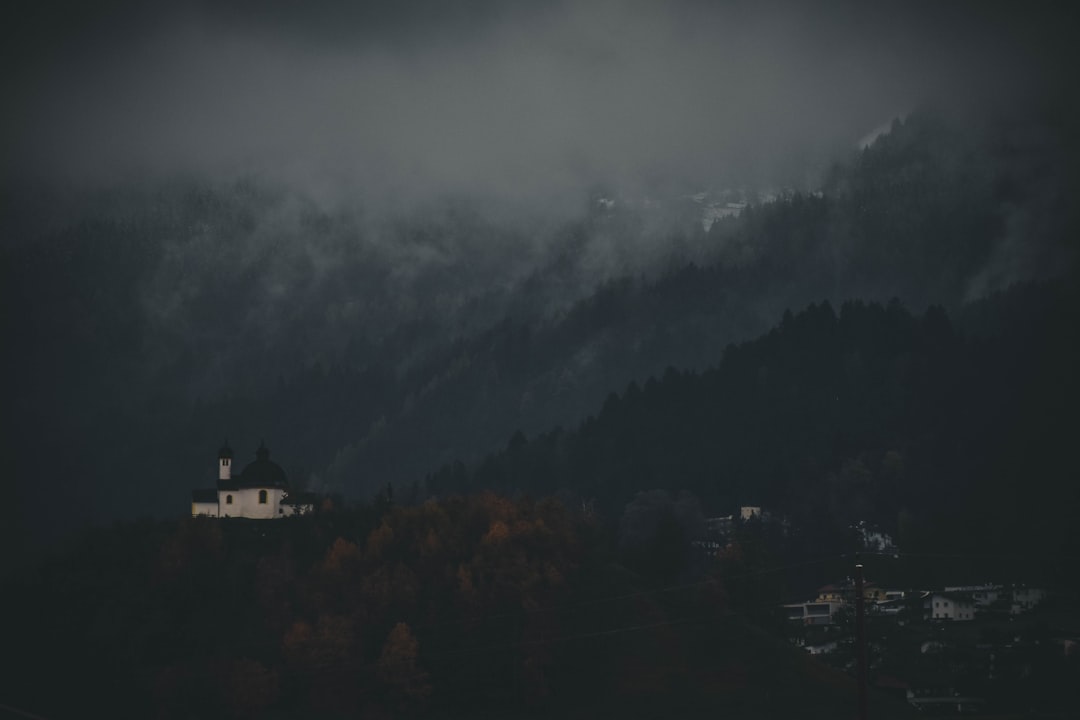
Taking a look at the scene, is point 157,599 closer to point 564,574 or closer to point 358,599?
point 358,599

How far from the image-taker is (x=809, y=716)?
6294 inches

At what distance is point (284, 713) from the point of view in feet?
545

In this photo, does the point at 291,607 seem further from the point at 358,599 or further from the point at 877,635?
the point at 877,635

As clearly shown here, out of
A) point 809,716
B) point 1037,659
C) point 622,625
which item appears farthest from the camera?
point 622,625

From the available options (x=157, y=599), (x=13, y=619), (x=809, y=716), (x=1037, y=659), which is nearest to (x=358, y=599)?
(x=157, y=599)

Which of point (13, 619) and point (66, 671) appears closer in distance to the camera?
point (66, 671)

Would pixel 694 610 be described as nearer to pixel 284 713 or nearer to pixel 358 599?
pixel 358 599

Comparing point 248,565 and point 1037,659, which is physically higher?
point 248,565

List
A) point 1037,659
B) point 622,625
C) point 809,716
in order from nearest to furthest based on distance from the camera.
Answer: point 809,716 → point 1037,659 → point 622,625

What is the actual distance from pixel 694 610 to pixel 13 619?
7778 centimetres

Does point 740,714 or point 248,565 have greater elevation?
point 248,565

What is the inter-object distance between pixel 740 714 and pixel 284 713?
151 feet

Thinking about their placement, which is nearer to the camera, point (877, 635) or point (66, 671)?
point (66, 671)

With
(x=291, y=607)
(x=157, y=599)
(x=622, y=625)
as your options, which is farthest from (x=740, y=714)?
(x=157, y=599)
